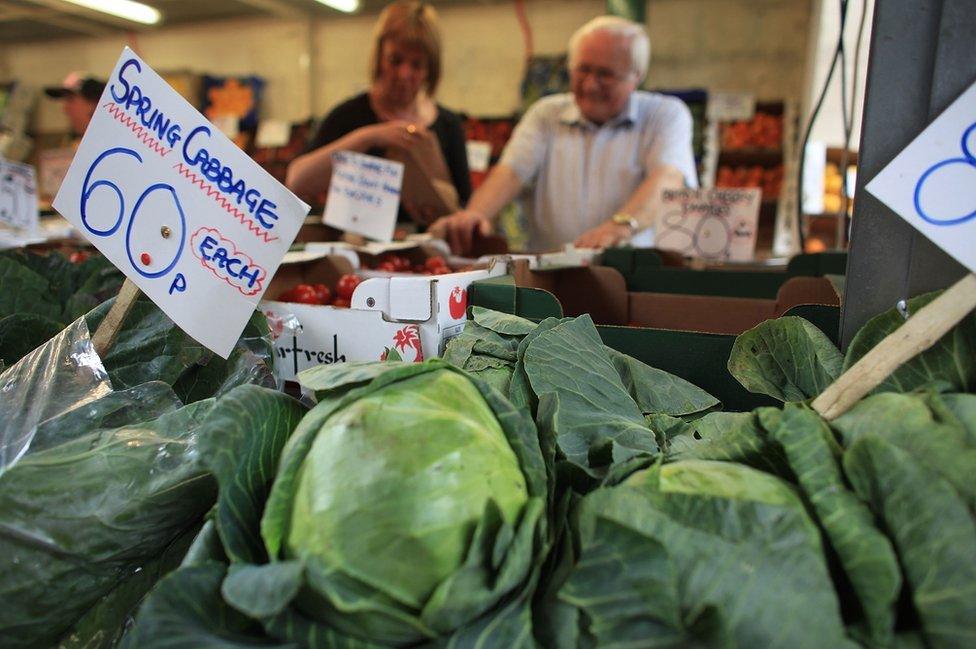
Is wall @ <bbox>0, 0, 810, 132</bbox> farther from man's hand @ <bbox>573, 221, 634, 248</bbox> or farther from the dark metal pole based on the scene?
the dark metal pole

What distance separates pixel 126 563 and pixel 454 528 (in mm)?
457

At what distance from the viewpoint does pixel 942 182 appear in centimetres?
76

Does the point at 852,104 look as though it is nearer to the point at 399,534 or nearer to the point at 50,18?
the point at 399,534

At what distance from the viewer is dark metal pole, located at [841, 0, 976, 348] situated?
2.61ft

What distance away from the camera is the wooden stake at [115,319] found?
1036mm

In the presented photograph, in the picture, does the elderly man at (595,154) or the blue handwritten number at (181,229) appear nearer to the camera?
the blue handwritten number at (181,229)

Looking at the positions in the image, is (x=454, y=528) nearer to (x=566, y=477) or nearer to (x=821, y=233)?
(x=566, y=477)

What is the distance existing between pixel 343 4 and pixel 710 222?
18.8 feet

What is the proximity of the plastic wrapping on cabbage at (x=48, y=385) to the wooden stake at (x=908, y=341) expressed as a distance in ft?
3.25

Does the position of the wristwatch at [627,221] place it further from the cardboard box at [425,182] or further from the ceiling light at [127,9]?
the ceiling light at [127,9]

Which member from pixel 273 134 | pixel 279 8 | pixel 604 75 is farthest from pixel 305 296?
pixel 279 8

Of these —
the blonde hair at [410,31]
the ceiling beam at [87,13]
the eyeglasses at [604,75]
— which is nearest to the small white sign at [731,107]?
the eyeglasses at [604,75]

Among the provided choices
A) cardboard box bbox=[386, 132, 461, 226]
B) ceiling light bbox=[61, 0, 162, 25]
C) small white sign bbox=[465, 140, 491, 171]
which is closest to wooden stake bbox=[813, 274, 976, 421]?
cardboard box bbox=[386, 132, 461, 226]

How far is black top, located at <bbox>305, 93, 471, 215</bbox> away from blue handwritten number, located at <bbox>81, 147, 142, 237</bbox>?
7.20 ft
